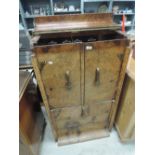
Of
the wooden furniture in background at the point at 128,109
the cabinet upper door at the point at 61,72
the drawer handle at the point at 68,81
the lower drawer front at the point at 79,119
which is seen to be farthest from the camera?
the lower drawer front at the point at 79,119

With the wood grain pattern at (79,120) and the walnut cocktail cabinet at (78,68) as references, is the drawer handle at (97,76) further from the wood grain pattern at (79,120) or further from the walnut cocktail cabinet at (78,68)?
the wood grain pattern at (79,120)

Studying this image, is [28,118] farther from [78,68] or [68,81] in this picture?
[78,68]

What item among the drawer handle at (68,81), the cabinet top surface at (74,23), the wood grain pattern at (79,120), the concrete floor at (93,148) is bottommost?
the concrete floor at (93,148)

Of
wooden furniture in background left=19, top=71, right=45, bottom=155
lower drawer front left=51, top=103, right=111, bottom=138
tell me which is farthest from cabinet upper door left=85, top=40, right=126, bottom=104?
wooden furniture in background left=19, top=71, right=45, bottom=155

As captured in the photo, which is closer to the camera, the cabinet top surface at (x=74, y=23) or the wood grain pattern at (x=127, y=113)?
the cabinet top surface at (x=74, y=23)

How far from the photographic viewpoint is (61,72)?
1000 millimetres

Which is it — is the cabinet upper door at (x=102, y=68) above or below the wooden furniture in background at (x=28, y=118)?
above

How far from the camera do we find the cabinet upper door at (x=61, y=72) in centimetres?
90

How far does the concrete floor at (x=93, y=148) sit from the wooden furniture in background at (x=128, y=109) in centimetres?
9

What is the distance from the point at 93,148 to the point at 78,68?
3.06ft

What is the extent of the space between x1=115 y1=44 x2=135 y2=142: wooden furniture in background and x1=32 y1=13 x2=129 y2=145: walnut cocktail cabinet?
0.09 m

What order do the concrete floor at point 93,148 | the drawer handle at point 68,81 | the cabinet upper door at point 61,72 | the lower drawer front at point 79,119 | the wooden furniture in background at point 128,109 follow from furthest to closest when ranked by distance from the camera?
the concrete floor at point 93,148
the lower drawer front at point 79,119
the wooden furniture in background at point 128,109
the drawer handle at point 68,81
the cabinet upper door at point 61,72

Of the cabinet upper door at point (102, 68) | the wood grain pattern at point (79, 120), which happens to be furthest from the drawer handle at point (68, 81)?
the wood grain pattern at point (79, 120)
